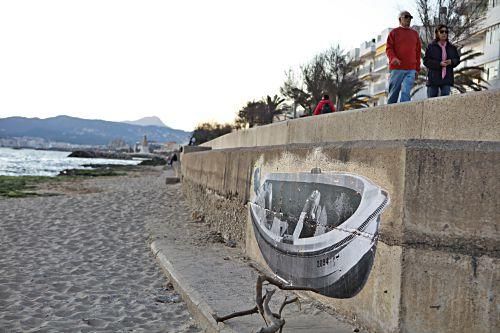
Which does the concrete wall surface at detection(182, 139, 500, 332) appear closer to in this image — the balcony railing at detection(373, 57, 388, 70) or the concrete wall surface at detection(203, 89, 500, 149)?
the concrete wall surface at detection(203, 89, 500, 149)

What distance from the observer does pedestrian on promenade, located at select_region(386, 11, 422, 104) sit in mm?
7785

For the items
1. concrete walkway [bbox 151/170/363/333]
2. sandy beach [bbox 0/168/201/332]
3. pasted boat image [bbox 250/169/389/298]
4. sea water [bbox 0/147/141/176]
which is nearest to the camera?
pasted boat image [bbox 250/169/389/298]

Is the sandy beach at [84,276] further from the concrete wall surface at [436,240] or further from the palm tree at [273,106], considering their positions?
the palm tree at [273,106]

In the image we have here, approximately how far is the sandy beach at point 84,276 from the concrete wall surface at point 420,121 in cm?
259

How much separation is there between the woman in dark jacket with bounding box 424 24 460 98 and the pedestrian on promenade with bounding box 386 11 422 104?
1.18ft

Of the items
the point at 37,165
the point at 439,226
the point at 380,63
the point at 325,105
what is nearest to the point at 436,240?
the point at 439,226

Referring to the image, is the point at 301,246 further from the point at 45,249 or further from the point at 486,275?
the point at 45,249

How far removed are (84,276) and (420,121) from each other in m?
4.85

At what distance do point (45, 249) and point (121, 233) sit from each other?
201cm

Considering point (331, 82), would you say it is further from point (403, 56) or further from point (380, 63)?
point (403, 56)

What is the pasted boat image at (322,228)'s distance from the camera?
421 centimetres

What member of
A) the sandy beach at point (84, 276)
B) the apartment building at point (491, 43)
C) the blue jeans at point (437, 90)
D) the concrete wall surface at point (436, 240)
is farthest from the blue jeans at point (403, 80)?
the apartment building at point (491, 43)

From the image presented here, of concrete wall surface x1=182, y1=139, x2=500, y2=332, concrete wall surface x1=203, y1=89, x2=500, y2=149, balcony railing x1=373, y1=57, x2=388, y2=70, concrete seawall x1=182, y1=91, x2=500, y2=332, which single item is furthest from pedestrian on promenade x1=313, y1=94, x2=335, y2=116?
balcony railing x1=373, y1=57, x2=388, y2=70

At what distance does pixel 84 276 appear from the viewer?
7254 millimetres
